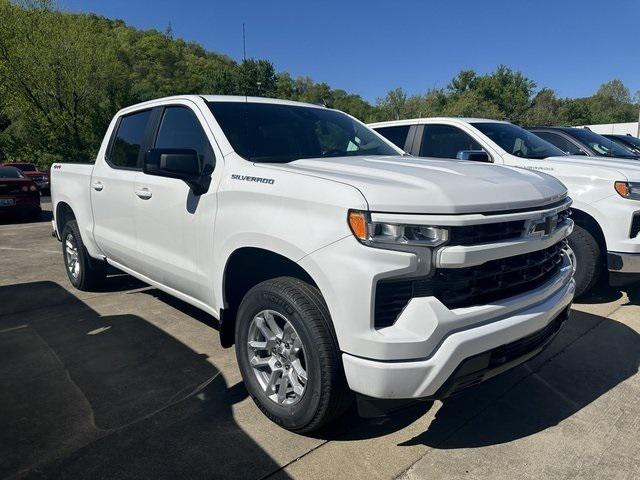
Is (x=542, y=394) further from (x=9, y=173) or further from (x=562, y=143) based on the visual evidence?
(x=9, y=173)

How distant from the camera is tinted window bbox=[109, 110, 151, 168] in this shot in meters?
4.05

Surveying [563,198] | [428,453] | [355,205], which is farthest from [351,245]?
[563,198]

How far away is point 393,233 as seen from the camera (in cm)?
210

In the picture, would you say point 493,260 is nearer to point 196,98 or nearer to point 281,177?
point 281,177

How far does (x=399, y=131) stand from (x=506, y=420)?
14.7ft

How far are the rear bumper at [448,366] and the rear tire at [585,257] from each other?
8.81 feet

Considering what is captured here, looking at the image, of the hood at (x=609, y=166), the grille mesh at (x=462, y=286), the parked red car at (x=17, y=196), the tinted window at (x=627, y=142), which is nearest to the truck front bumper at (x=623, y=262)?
the hood at (x=609, y=166)

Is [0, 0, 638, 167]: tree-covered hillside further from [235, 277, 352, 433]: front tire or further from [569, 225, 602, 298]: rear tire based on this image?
[235, 277, 352, 433]: front tire

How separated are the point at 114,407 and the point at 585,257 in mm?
4237

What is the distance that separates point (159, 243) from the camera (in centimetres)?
355

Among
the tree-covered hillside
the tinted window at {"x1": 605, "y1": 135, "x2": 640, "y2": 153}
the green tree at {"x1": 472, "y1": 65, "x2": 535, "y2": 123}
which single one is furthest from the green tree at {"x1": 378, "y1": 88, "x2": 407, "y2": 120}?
the tinted window at {"x1": 605, "y1": 135, "x2": 640, "y2": 153}

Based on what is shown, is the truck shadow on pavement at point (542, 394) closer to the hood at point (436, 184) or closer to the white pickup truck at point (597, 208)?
the white pickup truck at point (597, 208)

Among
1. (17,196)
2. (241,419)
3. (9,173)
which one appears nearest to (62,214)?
(241,419)

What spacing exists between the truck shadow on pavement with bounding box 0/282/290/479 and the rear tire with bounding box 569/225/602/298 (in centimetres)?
345
